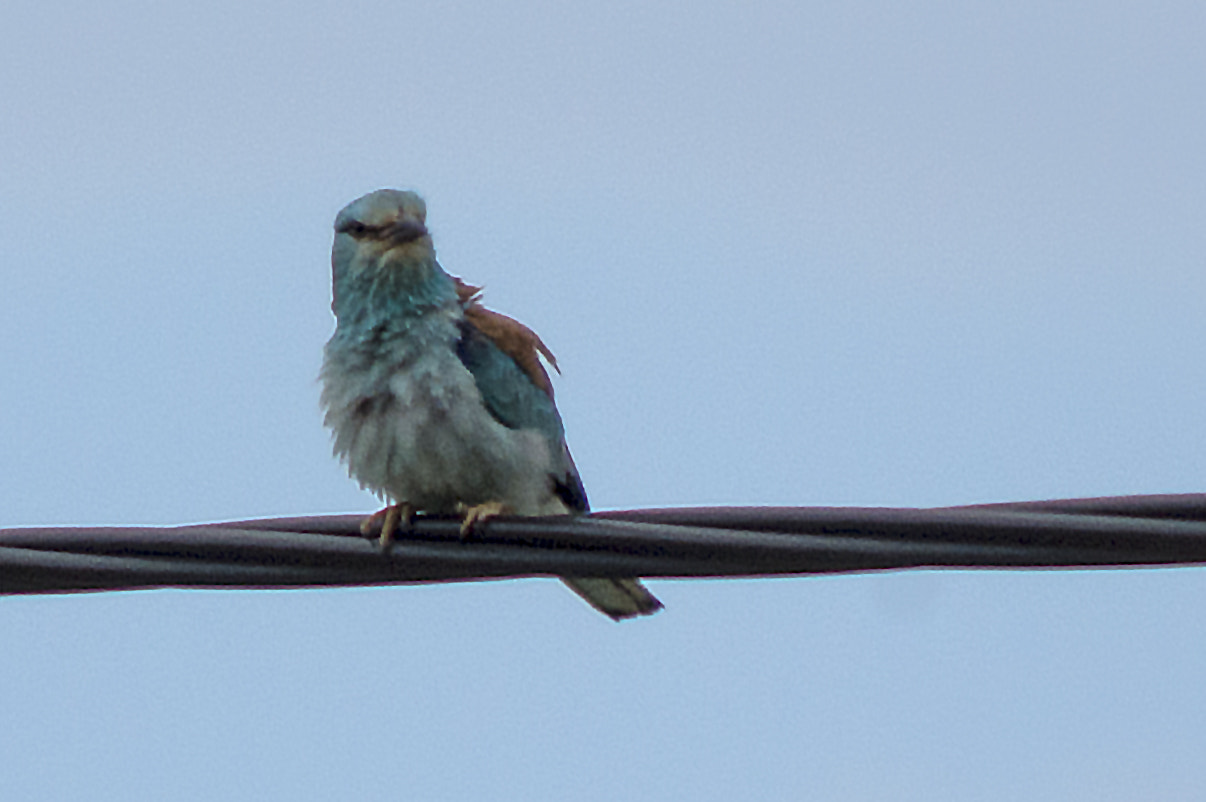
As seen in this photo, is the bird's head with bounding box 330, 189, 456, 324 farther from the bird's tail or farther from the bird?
the bird's tail

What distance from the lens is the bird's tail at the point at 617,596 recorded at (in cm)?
677

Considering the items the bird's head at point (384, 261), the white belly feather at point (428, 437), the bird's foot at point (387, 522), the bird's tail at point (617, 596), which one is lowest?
the bird's tail at point (617, 596)

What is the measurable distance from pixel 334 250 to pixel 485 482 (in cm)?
132

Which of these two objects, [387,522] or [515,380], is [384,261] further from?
[387,522]

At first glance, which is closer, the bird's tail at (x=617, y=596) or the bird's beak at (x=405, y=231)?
the bird's tail at (x=617, y=596)

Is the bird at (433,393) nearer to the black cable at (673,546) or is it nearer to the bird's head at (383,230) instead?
the bird's head at (383,230)

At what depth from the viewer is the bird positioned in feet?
21.1

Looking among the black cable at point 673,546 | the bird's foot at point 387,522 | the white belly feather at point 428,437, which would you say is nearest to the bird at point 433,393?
the white belly feather at point 428,437

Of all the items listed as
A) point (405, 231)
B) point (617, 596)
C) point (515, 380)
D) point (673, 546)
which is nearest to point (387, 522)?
point (673, 546)

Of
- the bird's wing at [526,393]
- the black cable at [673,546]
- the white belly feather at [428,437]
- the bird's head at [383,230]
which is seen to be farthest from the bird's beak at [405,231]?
the black cable at [673,546]

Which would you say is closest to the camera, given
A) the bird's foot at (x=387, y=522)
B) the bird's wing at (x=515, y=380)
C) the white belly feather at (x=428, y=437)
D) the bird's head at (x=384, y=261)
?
the bird's foot at (x=387, y=522)

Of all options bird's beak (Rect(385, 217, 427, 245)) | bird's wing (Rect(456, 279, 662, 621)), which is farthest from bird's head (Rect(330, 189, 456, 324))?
bird's wing (Rect(456, 279, 662, 621))

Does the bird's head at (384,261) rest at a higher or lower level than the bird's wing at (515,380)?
higher

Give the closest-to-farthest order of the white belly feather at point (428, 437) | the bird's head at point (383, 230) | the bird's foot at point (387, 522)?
the bird's foot at point (387, 522) < the white belly feather at point (428, 437) < the bird's head at point (383, 230)
